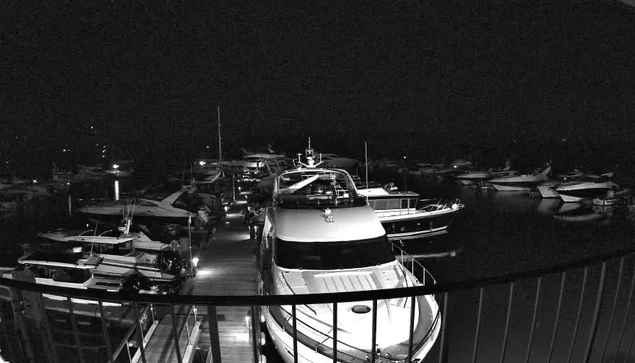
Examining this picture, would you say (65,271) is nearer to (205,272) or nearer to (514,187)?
(205,272)

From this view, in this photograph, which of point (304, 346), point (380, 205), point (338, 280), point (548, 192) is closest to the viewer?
point (304, 346)

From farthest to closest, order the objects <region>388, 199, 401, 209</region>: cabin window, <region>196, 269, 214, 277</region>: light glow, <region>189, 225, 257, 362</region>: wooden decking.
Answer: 1. <region>388, 199, 401, 209</region>: cabin window
2. <region>196, 269, 214, 277</region>: light glow
3. <region>189, 225, 257, 362</region>: wooden decking

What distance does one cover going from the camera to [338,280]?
6.92 metres

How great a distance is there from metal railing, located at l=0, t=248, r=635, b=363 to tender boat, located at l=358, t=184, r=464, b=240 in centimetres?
503

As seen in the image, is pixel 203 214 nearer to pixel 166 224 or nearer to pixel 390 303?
pixel 166 224

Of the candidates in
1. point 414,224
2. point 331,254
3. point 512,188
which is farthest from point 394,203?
point 512,188

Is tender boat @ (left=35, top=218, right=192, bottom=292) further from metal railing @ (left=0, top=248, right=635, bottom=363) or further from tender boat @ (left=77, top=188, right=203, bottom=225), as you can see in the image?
tender boat @ (left=77, top=188, right=203, bottom=225)

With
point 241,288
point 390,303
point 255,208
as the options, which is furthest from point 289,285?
point 255,208

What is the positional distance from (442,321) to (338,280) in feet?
15.6

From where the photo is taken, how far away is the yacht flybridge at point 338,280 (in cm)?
548

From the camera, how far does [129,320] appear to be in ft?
39.2

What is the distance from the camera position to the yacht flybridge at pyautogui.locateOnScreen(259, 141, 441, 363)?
18.0 feet

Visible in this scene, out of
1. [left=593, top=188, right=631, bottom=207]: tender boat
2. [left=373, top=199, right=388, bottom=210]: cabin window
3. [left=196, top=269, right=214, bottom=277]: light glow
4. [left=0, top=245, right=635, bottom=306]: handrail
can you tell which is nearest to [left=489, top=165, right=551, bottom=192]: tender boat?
[left=593, top=188, right=631, bottom=207]: tender boat

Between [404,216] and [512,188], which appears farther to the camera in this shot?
[512,188]
